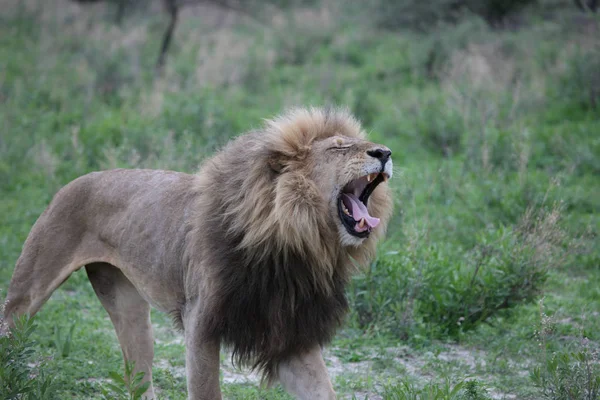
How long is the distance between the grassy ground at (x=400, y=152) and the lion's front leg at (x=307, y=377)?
0.41 metres

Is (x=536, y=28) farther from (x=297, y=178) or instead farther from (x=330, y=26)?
(x=297, y=178)

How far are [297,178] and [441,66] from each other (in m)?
9.78

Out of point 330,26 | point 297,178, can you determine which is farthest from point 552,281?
point 330,26

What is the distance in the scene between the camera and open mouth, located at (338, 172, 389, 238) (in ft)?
11.8

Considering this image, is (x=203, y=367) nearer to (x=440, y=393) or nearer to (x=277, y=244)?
(x=277, y=244)

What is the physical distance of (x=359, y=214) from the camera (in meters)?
3.63

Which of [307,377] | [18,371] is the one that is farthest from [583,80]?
[18,371]

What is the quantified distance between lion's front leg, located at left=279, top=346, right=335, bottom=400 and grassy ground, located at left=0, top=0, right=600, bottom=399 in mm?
408

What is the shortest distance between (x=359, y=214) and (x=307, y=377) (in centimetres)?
80

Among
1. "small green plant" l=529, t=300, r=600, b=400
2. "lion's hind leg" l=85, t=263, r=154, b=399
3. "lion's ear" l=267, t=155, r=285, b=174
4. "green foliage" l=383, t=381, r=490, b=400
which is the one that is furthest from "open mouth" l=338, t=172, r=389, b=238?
"lion's hind leg" l=85, t=263, r=154, b=399

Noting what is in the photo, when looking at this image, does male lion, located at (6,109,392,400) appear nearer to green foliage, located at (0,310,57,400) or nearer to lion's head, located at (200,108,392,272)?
lion's head, located at (200,108,392,272)

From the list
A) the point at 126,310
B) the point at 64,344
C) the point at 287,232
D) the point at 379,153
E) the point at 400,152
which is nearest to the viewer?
the point at 287,232

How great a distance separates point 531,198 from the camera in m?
7.25

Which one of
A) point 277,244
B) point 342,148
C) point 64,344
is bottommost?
point 64,344
